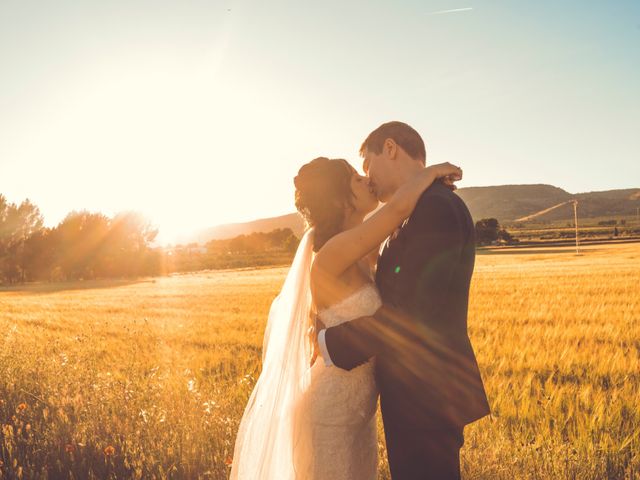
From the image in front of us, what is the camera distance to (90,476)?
4.01 meters

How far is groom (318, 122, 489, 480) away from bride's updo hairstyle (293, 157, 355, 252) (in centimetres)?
62

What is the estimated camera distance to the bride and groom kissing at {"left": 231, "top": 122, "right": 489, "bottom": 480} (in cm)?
250

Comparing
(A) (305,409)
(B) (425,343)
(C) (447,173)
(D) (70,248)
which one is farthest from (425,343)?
(D) (70,248)

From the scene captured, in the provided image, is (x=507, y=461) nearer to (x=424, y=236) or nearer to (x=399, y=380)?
(x=399, y=380)

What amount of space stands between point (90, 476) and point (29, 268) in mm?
79691

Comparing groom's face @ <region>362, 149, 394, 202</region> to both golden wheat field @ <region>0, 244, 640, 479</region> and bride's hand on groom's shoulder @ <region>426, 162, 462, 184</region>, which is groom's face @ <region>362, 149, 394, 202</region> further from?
golden wheat field @ <region>0, 244, 640, 479</region>

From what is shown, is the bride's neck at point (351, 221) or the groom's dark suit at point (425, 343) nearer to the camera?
the groom's dark suit at point (425, 343)

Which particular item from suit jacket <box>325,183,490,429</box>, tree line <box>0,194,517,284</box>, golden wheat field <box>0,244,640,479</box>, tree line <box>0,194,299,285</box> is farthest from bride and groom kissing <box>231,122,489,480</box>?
tree line <box>0,194,299,285</box>

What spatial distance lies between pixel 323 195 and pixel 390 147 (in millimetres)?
543

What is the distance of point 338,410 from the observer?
3.07 m

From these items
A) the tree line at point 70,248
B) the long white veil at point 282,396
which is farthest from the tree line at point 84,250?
the long white veil at point 282,396

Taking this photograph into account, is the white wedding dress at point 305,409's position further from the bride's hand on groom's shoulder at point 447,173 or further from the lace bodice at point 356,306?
the bride's hand on groom's shoulder at point 447,173

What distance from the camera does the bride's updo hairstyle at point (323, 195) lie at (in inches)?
128

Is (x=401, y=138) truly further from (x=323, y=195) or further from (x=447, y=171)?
(x=323, y=195)
